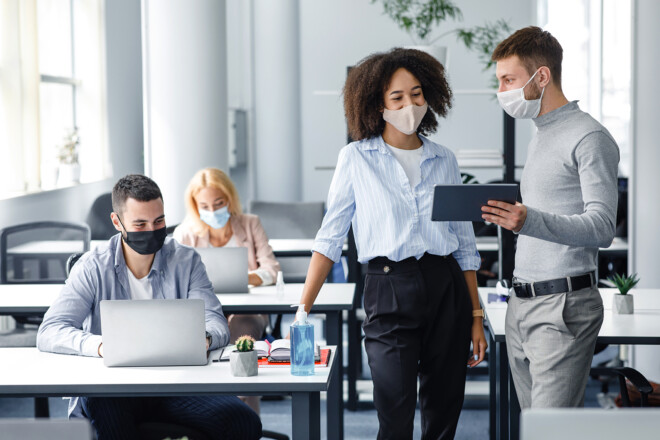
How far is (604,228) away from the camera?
200cm

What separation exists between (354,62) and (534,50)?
7.06 meters

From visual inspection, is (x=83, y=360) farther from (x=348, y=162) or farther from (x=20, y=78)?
(x=20, y=78)

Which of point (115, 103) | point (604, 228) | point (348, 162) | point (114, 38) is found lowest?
point (604, 228)

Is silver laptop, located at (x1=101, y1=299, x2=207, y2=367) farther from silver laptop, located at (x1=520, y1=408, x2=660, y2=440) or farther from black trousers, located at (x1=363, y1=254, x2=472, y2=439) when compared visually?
silver laptop, located at (x1=520, y1=408, x2=660, y2=440)

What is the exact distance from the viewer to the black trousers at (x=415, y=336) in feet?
7.50

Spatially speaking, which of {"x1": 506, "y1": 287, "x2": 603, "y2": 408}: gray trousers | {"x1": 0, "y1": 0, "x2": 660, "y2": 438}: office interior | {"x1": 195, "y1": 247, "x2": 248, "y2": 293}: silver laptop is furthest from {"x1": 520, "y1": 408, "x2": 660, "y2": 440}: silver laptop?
{"x1": 0, "y1": 0, "x2": 660, "y2": 438}: office interior

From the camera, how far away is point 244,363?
89.7 inches

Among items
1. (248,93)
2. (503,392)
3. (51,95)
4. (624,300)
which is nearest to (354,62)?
(248,93)

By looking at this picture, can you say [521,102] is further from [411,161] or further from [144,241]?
[144,241]

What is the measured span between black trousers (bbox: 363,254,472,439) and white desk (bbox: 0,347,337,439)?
7.0 inches

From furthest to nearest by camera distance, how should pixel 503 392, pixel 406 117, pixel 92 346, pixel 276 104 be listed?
1. pixel 276 104
2. pixel 503 392
3. pixel 92 346
4. pixel 406 117

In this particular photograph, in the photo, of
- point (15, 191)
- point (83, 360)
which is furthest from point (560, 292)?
point (15, 191)

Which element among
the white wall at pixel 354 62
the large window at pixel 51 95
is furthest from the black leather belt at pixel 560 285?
the white wall at pixel 354 62

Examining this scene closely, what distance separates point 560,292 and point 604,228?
0.77 ft
